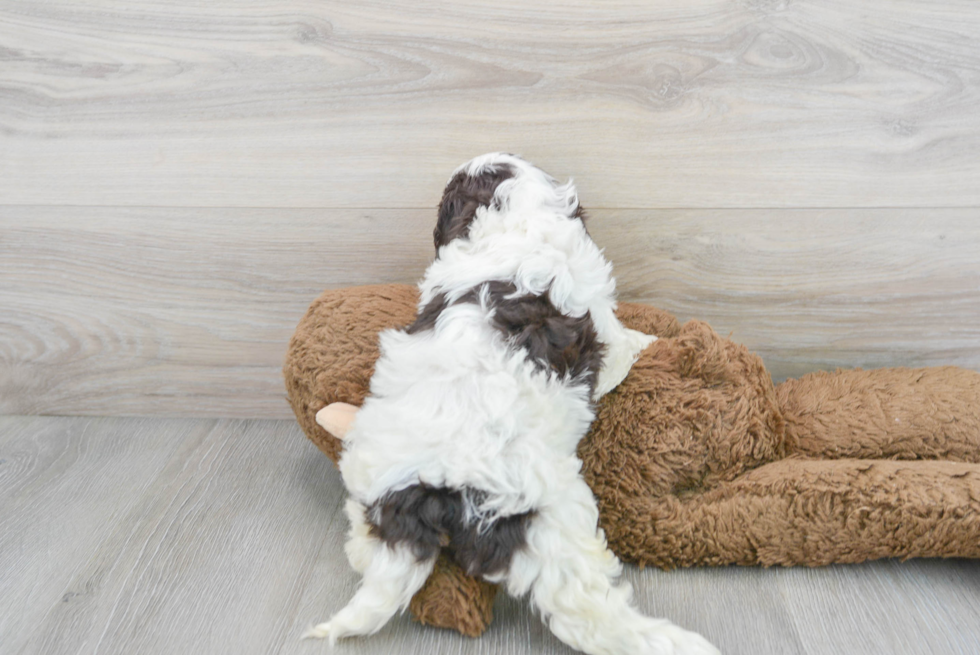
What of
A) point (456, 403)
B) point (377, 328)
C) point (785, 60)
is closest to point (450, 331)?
point (456, 403)

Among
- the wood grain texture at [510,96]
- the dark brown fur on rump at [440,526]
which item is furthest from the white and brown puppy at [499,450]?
the wood grain texture at [510,96]

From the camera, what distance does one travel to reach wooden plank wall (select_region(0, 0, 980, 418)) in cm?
108

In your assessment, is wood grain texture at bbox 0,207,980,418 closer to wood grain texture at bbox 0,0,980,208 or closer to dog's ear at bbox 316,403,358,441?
wood grain texture at bbox 0,0,980,208

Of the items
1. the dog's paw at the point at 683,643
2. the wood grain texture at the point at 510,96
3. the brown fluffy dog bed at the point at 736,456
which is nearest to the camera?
the dog's paw at the point at 683,643

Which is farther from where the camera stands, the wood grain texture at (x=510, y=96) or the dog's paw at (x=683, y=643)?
the wood grain texture at (x=510, y=96)

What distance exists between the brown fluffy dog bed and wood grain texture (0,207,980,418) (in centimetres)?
14

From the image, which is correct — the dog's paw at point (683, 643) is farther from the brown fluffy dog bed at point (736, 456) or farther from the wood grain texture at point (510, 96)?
the wood grain texture at point (510, 96)

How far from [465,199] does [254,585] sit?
582mm

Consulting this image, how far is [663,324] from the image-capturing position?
108cm

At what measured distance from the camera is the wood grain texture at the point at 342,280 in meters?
1.16

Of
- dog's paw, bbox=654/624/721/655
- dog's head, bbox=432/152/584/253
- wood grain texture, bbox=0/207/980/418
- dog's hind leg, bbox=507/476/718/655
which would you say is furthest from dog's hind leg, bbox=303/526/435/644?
wood grain texture, bbox=0/207/980/418

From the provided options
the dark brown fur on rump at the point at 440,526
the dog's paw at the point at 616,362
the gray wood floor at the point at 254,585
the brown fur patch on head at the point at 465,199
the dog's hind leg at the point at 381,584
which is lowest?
the gray wood floor at the point at 254,585

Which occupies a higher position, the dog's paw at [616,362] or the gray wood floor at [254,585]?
the dog's paw at [616,362]

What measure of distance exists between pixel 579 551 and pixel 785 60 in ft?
2.62
